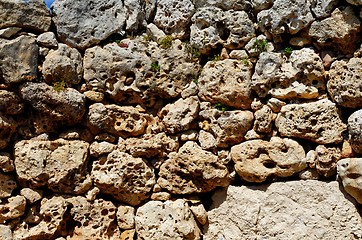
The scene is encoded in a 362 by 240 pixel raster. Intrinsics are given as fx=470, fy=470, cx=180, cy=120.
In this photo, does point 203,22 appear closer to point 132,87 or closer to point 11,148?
point 132,87

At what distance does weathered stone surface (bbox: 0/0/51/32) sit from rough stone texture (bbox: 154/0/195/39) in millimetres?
1261

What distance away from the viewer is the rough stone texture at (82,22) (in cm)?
525

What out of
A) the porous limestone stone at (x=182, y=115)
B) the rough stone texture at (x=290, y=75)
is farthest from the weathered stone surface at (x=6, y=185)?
the rough stone texture at (x=290, y=75)

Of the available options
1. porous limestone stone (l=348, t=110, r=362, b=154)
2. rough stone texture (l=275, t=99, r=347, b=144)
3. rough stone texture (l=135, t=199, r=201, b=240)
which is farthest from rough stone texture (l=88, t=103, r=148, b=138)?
porous limestone stone (l=348, t=110, r=362, b=154)

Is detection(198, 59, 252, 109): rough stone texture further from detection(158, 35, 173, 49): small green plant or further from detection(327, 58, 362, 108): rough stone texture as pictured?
detection(327, 58, 362, 108): rough stone texture

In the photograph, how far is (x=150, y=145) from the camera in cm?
504

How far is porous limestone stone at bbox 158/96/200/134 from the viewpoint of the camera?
5052 mm

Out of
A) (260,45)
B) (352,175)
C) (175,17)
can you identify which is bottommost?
(352,175)

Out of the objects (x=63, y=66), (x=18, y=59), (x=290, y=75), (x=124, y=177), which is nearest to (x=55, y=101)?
(x=63, y=66)

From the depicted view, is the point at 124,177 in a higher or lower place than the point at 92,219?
higher

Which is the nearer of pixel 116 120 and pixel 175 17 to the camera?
pixel 116 120

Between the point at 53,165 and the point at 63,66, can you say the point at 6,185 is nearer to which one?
the point at 53,165

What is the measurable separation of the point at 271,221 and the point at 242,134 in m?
0.93

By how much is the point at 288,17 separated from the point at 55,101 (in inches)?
101
